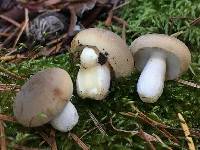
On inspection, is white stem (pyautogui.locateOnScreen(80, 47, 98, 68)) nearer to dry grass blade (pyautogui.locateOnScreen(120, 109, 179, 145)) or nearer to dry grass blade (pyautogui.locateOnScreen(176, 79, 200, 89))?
dry grass blade (pyautogui.locateOnScreen(120, 109, 179, 145))

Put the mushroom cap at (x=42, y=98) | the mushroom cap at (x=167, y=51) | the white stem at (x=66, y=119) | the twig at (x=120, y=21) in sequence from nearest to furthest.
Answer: the mushroom cap at (x=42, y=98) → the white stem at (x=66, y=119) → the mushroom cap at (x=167, y=51) → the twig at (x=120, y=21)

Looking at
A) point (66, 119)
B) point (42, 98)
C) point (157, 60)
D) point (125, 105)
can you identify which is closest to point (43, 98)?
point (42, 98)

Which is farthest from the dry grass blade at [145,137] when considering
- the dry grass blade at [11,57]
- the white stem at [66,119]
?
the dry grass blade at [11,57]

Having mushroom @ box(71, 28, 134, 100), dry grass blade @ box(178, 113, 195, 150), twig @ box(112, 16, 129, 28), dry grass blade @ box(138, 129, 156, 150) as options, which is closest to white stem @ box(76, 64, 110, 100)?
mushroom @ box(71, 28, 134, 100)

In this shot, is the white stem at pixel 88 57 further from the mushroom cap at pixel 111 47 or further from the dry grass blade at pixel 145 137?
the dry grass blade at pixel 145 137

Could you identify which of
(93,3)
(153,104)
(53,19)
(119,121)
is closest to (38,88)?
(119,121)

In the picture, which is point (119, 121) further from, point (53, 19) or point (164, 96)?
point (53, 19)
